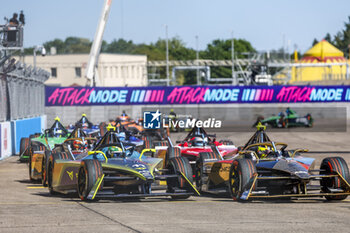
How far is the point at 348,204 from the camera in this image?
12602mm

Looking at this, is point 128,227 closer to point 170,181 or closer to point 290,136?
point 170,181

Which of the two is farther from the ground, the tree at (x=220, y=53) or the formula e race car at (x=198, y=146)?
the tree at (x=220, y=53)

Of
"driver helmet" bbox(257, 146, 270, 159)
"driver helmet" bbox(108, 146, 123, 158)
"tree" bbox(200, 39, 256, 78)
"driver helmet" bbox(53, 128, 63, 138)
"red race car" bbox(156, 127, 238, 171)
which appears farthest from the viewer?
"tree" bbox(200, 39, 256, 78)

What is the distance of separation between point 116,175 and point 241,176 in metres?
2.32

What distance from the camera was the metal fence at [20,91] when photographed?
27969 mm

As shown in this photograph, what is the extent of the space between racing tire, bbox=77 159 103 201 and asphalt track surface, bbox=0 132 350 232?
8.6 inches

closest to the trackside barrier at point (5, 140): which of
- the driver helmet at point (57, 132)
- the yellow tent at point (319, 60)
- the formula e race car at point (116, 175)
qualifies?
the driver helmet at point (57, 132)

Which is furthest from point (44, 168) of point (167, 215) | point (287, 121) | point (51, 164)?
point (287, 121)

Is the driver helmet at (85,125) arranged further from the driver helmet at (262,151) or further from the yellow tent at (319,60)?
the yellow tent at (319,60)

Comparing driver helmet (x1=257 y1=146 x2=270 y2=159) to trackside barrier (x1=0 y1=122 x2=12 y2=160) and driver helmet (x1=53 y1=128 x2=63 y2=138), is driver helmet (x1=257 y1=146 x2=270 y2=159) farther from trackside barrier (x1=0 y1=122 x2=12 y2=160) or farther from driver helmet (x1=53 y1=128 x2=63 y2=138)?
trackside barrier (x1=0 y1=122 x2=12 y2=160)

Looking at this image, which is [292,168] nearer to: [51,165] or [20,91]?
[51,165]

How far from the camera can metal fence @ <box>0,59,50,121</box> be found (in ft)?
91.8

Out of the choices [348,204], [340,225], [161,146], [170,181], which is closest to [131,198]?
[170,181]

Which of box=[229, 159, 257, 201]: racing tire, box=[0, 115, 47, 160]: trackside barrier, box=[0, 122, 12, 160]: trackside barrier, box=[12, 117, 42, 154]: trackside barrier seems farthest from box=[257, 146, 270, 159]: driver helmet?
box=[12, 117, 42, 154]: trackside barrier
